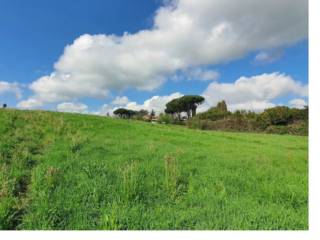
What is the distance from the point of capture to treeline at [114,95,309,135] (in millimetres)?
20062

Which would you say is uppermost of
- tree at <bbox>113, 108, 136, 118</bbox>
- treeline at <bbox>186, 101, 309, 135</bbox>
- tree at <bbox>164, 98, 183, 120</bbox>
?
tree at <bbox>164, 98, 183, 120</bbox>

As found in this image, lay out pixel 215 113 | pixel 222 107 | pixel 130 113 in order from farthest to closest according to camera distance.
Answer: pixel 222 107 → pixel 130 113 → pixel 215 113

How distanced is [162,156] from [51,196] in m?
2.68

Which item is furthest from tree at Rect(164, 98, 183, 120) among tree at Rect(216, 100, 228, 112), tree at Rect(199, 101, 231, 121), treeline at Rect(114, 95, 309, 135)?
tree at Rect(216, 100, 228, 112)

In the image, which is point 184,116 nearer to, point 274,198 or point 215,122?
point 215,122

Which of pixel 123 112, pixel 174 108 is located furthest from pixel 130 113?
pixel 174 108

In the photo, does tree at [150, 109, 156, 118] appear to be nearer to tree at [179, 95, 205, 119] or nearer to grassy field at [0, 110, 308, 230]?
tree at [179, 95, 205, 119]

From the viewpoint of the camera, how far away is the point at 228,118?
2219 centimetres

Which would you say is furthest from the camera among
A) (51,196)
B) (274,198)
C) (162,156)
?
(162,156)

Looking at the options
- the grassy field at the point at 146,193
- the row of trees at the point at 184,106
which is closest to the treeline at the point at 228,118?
the row of trees at the point at 184,106

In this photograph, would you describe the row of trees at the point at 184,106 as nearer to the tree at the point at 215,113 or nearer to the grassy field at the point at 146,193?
the tree at the point at 215,113

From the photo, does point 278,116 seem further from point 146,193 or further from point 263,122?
point 146,193
